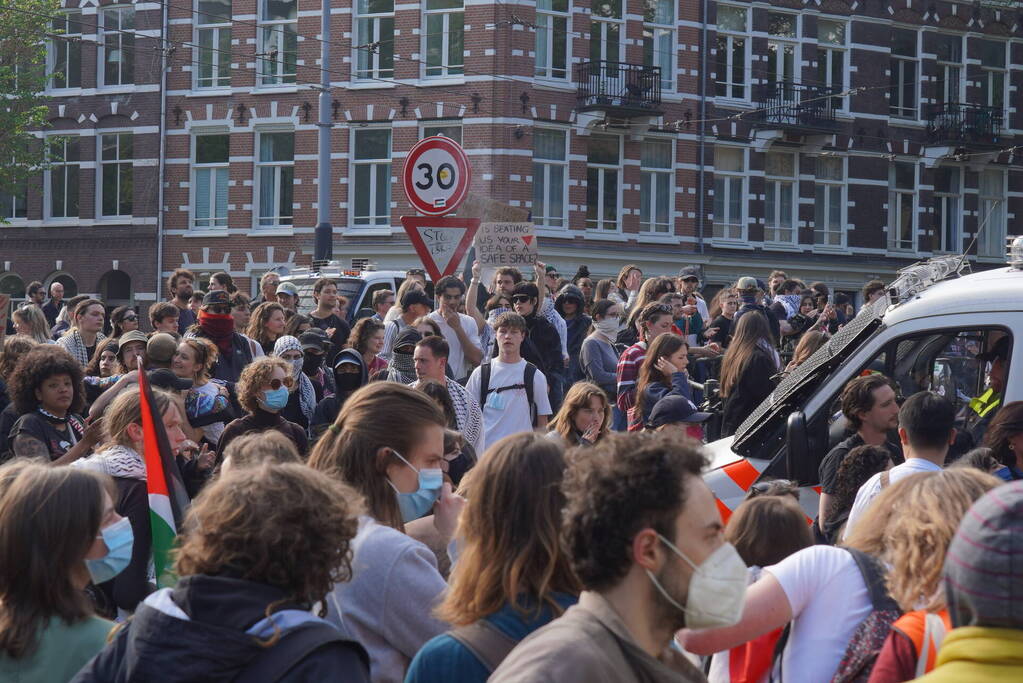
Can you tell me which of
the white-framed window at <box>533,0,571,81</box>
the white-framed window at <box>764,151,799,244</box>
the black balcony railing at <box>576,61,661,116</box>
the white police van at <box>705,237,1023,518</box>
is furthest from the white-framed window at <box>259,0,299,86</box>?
the white police van at <box>705,237,1023,518</box>

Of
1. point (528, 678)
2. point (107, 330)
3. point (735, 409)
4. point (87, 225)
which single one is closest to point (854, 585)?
point (528, 678)

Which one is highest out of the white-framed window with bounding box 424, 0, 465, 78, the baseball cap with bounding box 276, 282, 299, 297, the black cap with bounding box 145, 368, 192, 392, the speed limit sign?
the white-framed window with bounding box 424, 0, 465, 78

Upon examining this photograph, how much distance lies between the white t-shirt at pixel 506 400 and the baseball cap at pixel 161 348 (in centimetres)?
210

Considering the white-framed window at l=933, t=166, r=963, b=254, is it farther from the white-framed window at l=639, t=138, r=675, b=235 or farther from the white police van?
the white police van

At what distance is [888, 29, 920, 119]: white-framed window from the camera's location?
122ft

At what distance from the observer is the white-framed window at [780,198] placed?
35219 mm

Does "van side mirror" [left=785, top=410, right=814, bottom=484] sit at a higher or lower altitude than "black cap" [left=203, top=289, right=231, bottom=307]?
lower

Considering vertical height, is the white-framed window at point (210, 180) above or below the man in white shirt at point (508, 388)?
above

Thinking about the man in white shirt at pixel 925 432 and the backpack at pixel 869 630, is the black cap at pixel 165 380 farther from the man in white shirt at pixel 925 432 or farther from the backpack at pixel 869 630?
the backpack at pixel 869 630

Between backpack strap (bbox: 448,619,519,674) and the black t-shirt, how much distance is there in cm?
441

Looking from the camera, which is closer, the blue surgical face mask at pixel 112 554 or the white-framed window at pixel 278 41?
the blue surgical face mask at pixel 112 554

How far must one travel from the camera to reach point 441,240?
416 inches

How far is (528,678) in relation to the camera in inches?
98.3

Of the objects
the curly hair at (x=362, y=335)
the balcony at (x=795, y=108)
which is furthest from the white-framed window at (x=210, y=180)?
the curly hair at (x=362, y=335)
